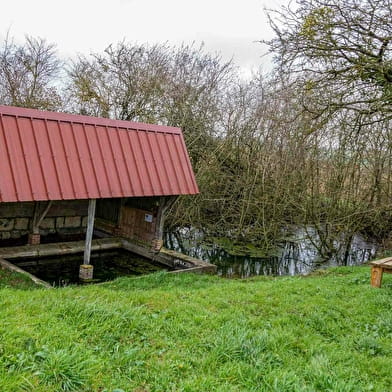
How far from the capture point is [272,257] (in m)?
12.8

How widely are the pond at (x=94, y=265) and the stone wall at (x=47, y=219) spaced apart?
1.46 meters

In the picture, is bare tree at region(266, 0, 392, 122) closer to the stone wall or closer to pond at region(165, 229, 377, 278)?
pond at region(165, 229, 377, 278)

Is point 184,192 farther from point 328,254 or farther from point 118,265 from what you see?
point 328,254

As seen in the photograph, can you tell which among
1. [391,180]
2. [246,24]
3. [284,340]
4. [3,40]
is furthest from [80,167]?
[3,40]

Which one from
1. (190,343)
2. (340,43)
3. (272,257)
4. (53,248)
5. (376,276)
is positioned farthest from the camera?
(272,257)

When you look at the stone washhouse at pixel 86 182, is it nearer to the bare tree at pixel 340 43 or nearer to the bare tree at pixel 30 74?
the bare tree at pixel 340 43

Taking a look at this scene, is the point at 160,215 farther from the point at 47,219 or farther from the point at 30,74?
the point at 30,74

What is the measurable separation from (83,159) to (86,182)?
57cm

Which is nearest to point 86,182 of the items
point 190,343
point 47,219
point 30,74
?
point 47,219

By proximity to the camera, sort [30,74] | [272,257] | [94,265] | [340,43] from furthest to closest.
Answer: [30,74]
[272,257]
[94,265]
[340,43]

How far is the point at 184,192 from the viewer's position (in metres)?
9.76

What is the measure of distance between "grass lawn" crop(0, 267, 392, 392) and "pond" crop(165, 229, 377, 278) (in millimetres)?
6013

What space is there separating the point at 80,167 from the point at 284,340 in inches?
231

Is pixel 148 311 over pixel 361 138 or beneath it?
beneath
